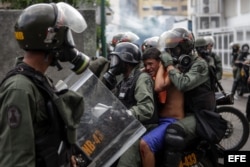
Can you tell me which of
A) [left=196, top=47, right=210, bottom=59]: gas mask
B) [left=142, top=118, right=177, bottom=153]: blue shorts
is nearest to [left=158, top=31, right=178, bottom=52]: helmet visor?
[left=142, top=118, right=177, bottom=153]: blue shorts

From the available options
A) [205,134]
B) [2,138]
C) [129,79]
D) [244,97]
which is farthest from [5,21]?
[244,97]

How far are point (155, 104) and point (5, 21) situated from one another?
2.51 metres

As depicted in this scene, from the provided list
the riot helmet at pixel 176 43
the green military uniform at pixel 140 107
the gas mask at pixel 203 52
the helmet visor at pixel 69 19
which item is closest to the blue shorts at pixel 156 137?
the green military uniform at pixel 140 107

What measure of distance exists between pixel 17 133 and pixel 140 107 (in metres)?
1.71

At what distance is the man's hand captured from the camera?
13.5 ft

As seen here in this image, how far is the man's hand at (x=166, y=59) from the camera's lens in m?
4.11

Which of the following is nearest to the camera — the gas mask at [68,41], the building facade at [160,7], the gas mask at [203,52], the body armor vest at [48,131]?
the body armor vest at [48,131]

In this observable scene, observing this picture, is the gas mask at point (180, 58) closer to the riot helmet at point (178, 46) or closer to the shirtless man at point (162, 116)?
the riot helmet at point (178, 46)

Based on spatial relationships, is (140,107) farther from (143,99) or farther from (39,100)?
(39,100)

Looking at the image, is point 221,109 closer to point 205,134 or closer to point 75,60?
point 205,134

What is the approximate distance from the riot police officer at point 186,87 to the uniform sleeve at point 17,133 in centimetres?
203

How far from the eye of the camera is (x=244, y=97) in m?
13.6

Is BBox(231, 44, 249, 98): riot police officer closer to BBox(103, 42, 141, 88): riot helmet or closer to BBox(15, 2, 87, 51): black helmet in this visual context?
BBox(103, 42, 141, 88): riot helmet

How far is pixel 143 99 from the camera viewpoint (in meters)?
3.67
